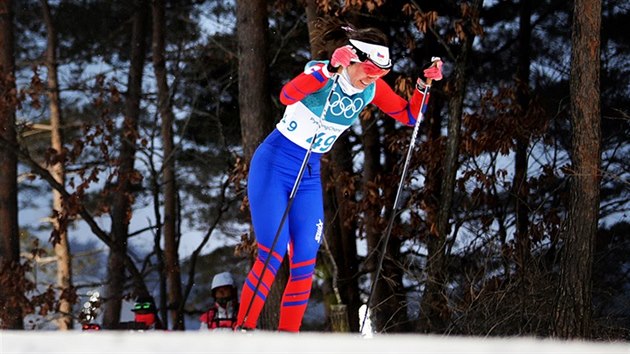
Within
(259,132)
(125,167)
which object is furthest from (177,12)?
(259,132)

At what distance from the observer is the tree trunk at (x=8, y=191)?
33.4ft

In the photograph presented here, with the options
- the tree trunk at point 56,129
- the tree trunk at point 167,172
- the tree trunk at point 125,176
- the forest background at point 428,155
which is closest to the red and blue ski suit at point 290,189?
the forest background at point 428,155

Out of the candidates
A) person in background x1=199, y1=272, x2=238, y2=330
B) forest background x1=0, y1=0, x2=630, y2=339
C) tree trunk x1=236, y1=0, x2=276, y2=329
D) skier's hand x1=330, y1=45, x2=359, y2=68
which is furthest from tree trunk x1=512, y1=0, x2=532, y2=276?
skier's hand x1=330, y1=45, x2=359, y2=68

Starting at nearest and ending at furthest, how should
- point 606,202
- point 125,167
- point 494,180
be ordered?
point 494,180, point 606,202, point 125,167

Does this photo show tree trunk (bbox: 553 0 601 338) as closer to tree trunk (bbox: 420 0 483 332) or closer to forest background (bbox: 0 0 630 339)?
forest background (bbox: 0 0 630 339)

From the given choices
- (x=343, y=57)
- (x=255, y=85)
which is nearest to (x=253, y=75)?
(x=255, y=85)

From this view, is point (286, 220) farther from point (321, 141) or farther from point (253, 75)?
point (253, 75)

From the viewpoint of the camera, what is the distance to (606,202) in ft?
30.3

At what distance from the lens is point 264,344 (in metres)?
1.46

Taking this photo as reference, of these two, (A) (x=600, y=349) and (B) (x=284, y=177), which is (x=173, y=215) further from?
(A) (x=600, y=349)

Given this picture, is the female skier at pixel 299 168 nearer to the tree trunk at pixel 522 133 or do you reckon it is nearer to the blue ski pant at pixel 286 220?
the blue ski pant at pixel 286 220

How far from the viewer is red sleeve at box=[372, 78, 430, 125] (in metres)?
4.37

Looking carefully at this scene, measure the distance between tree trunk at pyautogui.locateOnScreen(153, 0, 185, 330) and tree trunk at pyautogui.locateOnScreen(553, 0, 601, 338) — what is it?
618cm

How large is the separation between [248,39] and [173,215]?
5.98 m
